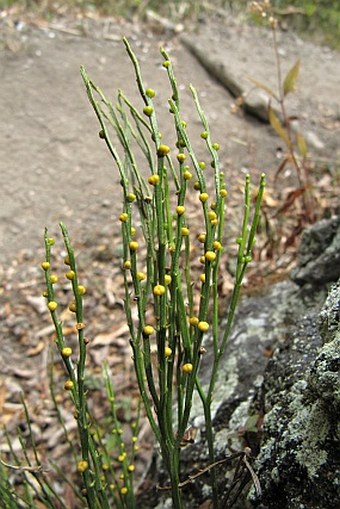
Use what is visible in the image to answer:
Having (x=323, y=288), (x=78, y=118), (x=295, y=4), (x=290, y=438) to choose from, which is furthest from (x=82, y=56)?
(x=290, y=438)

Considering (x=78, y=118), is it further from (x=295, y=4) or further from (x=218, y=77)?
(x=295, y=4)

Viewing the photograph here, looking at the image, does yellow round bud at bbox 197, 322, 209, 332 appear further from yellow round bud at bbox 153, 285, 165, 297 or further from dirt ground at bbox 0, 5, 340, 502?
dirt ground at bbox 0, 5, 340, 502

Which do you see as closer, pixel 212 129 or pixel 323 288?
pixel 323 288

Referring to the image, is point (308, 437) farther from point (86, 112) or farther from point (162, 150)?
point (86, 112)

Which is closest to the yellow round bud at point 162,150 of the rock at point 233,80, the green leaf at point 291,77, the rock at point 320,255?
the rock at point 320,255

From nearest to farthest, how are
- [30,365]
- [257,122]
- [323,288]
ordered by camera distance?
[323,288], [30,365], [257,122]

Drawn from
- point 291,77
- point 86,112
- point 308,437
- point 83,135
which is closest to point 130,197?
point 308,437
